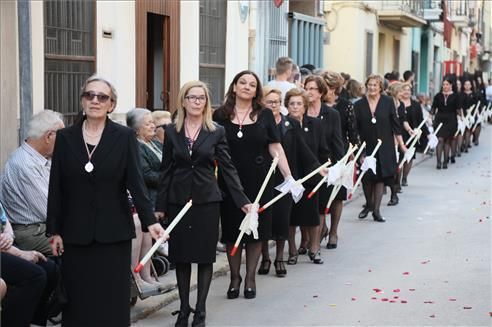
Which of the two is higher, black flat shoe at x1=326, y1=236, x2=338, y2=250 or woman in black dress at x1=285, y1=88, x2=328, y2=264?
woman in black dress at x1=285, y1=88, x2=328, y2=264

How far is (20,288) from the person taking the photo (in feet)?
20.0

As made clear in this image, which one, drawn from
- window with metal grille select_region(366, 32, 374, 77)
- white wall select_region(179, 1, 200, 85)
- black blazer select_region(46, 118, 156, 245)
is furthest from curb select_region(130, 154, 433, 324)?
window with metal grille select_region(366, 32, 374, 77)

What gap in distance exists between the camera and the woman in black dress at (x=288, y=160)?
8.66m

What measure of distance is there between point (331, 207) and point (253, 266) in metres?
2.77

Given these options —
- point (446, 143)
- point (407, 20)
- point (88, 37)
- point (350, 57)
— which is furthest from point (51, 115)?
point (407, 20)

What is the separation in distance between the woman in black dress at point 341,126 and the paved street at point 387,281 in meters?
0.26

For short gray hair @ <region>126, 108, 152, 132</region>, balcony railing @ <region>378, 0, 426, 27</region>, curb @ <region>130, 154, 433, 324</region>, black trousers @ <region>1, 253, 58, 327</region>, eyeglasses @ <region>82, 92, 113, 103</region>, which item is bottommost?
curb @ <region>130, 154, 433, 324</region>

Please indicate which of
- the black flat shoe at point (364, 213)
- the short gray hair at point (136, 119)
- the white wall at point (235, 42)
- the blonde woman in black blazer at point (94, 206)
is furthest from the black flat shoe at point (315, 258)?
the white wall at point (235, 42)

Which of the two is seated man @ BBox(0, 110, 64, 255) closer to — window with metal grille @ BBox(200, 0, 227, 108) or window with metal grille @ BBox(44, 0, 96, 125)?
window with metal grille @ BBox(44, 0, 96, 125)

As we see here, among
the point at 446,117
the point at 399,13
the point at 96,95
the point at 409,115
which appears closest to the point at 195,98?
the point at 96,95

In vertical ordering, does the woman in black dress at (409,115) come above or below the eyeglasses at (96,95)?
below

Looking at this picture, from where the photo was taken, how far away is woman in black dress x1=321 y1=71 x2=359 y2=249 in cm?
1051

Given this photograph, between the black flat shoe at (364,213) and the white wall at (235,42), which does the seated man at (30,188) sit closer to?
the black flat shoe at (364,213)

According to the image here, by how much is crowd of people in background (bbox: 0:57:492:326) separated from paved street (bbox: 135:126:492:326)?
319 mm
